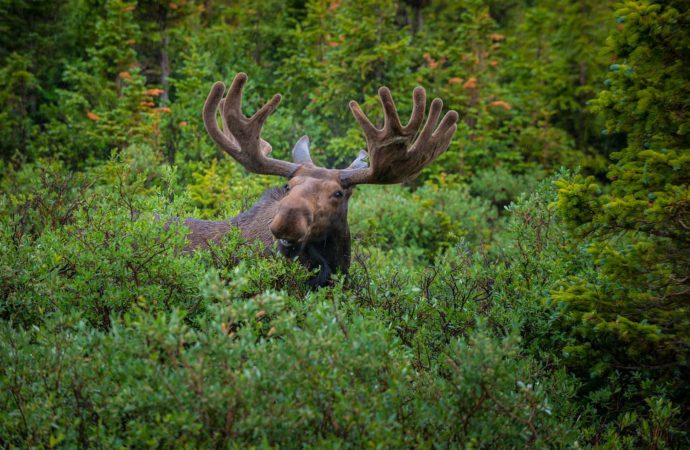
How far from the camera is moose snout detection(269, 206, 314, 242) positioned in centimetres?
511

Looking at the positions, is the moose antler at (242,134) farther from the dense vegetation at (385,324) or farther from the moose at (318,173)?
the dense vegetation at (385,324)

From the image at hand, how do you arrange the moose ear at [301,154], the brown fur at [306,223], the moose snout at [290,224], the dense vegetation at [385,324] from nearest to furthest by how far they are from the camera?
1. the dense vegetation at [385,324]
2. the moose snout at [290,224]
3. the brown fur at [306,223]
4. the moose ear at [301,154]

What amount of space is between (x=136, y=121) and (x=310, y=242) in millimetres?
8344

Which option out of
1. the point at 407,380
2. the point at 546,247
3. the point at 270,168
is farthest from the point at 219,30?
the point at 407,380

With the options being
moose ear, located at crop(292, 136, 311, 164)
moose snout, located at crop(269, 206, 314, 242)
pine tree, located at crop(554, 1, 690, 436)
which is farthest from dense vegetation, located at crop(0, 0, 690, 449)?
moose ear, located at crop(292, 136, 311, 164)

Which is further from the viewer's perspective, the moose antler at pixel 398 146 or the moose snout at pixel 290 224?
the moose antler at pixel 398 146

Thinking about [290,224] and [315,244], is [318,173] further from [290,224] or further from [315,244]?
[290,224]

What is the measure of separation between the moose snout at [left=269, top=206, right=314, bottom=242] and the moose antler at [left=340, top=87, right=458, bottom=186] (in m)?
0.87

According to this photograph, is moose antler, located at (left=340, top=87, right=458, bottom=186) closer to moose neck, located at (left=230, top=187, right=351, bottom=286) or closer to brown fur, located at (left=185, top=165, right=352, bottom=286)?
brown fur, located at (left=185, top=165, right=352, bottom=286)

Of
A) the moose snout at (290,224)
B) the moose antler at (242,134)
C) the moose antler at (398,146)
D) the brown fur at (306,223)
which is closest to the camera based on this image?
the moose snout at (290,224)

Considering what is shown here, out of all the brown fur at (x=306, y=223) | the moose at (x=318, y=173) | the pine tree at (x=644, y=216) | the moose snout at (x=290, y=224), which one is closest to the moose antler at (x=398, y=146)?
the moose at (x=318, y=173)

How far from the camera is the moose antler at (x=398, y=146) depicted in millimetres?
5660

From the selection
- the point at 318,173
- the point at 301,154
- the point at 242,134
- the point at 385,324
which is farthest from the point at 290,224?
the point at 301,154

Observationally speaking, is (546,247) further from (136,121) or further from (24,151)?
(24,151)
